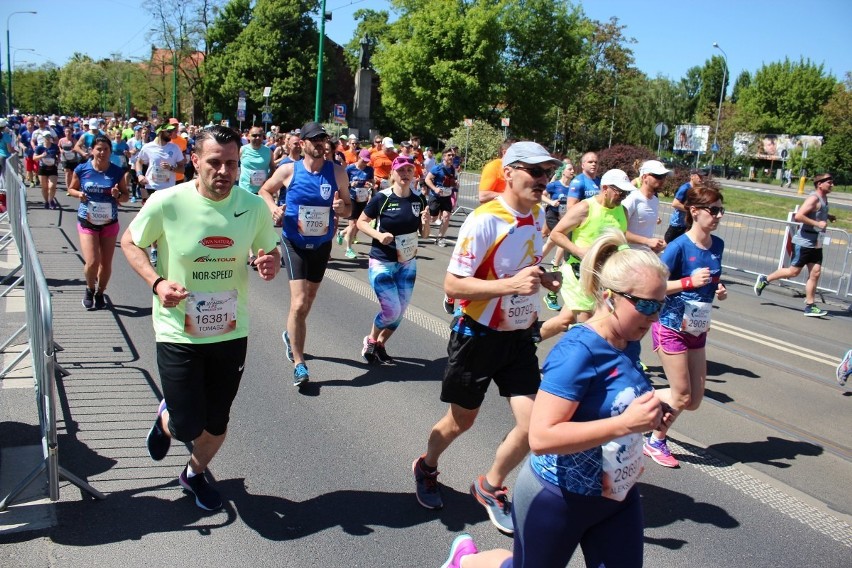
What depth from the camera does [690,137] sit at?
7000 centimetres

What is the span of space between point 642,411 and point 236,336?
2.26 meters

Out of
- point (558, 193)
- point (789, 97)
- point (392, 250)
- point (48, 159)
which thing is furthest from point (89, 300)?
point (789, 97)

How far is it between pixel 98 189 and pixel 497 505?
20.2 ft

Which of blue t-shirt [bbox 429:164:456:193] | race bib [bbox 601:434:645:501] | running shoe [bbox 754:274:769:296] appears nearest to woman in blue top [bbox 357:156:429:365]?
race bib [bbox 601:434:645:501]

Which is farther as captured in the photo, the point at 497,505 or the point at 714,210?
the point at 714,210

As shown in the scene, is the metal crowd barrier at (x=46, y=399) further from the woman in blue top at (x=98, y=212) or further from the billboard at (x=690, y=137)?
the billboard at (x=690, y=137)

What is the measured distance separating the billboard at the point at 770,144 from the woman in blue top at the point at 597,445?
61.2m

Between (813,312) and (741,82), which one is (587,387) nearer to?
(813,312)

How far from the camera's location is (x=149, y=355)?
6629 mm

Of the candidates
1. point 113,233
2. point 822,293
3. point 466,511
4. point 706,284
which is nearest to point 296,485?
point 466,511

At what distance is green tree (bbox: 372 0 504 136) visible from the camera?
47.6m

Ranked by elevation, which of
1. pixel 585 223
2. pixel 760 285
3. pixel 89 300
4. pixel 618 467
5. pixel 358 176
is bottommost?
pixel 89 300

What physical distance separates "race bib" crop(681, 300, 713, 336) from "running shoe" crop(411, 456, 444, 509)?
195cm

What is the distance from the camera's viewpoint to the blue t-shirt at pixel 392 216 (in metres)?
6.51
